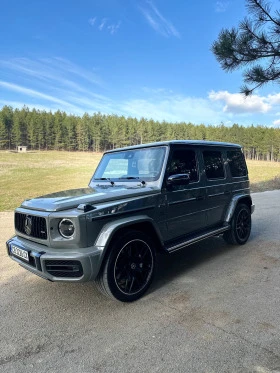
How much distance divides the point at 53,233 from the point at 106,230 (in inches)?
23.0

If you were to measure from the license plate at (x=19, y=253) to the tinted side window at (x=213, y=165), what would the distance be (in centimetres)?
305

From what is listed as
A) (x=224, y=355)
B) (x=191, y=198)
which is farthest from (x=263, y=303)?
(x=191, y=198)

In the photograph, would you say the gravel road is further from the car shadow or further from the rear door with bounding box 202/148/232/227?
the rear door with bounding box 202/148/232/227

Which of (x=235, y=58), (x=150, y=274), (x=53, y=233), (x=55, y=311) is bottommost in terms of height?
(x=55, y=311)

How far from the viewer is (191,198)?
436 cm

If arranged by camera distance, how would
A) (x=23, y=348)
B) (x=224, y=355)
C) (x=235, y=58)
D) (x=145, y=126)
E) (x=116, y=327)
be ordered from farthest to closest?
(x=145, y=126) → (x=235, y=58) → (x=116, y=327) → (x=23, y=348) → (x=224, y=355)

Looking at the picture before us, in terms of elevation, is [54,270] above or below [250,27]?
below

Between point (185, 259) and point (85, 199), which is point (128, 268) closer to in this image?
point (85, 199)

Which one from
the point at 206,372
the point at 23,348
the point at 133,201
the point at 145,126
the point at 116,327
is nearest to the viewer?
the point at 206,372

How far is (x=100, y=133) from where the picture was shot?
311 ft

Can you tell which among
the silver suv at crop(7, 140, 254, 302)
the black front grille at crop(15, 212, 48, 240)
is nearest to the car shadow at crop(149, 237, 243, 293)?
the silver suv at crop(7, 140, 254, 302)

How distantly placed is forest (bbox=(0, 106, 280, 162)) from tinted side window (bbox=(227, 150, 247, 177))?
3486 inches

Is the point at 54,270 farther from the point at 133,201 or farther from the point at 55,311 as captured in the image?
the point at 133,201

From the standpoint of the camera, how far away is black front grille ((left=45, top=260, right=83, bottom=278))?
3.02 m
